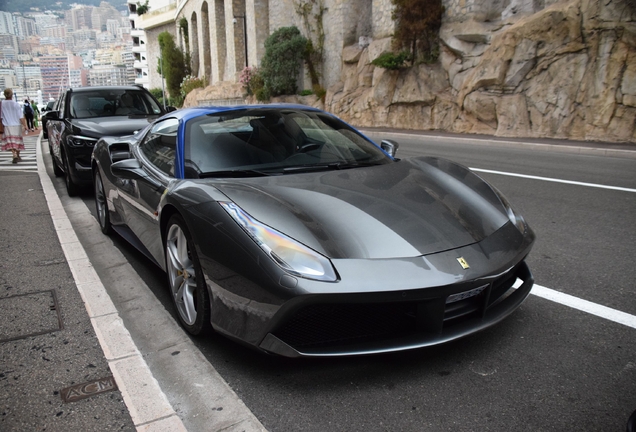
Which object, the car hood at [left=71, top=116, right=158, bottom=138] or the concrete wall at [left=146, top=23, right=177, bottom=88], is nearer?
the car hood at [left=71, top=116, right=158, bottom=138]

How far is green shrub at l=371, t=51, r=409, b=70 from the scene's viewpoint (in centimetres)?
2145

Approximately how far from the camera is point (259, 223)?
8.63 feet

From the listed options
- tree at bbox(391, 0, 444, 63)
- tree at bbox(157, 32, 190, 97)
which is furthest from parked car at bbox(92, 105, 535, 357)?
tree at bbox(157, 32, 190, 97)

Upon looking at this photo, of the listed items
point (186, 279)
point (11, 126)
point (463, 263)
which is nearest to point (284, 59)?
point (11, 126)

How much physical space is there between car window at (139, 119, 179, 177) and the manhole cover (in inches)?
45.8

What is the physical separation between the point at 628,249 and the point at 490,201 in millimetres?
1959

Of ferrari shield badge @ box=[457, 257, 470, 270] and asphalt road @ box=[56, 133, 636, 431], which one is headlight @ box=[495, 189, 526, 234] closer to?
asphalt road @ box=[56, 133, 636, 431]

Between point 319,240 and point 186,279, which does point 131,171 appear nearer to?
point 186,279

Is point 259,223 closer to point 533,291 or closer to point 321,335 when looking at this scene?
point 321,335

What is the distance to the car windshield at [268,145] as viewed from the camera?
11.3 feet

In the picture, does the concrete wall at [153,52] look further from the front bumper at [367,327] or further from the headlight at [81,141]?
the front bumper at [367,327]

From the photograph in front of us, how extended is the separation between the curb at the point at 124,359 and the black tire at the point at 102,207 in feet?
2.51

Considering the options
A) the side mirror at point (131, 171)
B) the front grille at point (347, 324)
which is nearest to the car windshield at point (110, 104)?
the side mirror at point (131, 171)

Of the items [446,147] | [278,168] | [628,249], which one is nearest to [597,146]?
[446,147]
